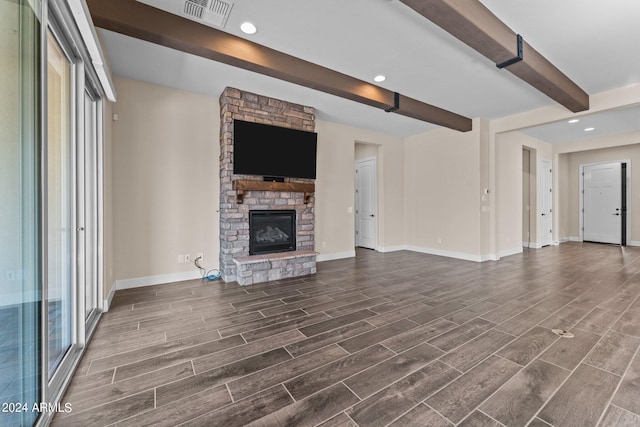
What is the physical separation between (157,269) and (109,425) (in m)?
2.78

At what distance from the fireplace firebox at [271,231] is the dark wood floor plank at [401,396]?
3013mm

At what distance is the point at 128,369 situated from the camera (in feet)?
6.22

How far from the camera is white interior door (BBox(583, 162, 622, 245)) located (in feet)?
24.8

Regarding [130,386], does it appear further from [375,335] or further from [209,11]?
[209,11]

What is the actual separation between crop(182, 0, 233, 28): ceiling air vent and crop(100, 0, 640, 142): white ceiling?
80 millimetres

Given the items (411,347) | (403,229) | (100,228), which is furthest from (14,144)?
(403,229)

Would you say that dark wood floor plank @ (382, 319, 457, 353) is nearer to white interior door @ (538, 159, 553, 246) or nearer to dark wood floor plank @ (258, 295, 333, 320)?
dark wood floor plank @ (258, 295, 333, 320)

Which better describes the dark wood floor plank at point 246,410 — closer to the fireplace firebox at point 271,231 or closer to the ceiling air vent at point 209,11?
the fireplace firebox at point 271,231

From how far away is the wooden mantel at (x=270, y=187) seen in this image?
160 inches

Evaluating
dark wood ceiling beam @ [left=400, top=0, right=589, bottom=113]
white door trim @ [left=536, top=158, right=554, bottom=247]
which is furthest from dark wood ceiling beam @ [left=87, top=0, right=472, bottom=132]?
white door trim @ [left=536, top=158, right=554, bottom=247]

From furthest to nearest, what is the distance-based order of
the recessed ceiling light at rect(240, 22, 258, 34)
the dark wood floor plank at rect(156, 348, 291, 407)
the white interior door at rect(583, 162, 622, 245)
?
1. the white interior door at rect(583, 162, 622, 245)
2. the recessed ceiling light at rect(240, 22, 258, 34)
3. the dark wood floor plank at rect(156, 348, 291, 407)

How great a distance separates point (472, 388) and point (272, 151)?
374 centimetres

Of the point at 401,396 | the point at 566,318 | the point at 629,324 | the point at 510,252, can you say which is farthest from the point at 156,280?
the point at 510,252

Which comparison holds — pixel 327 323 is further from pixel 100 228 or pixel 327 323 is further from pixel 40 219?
pixel 100 228
